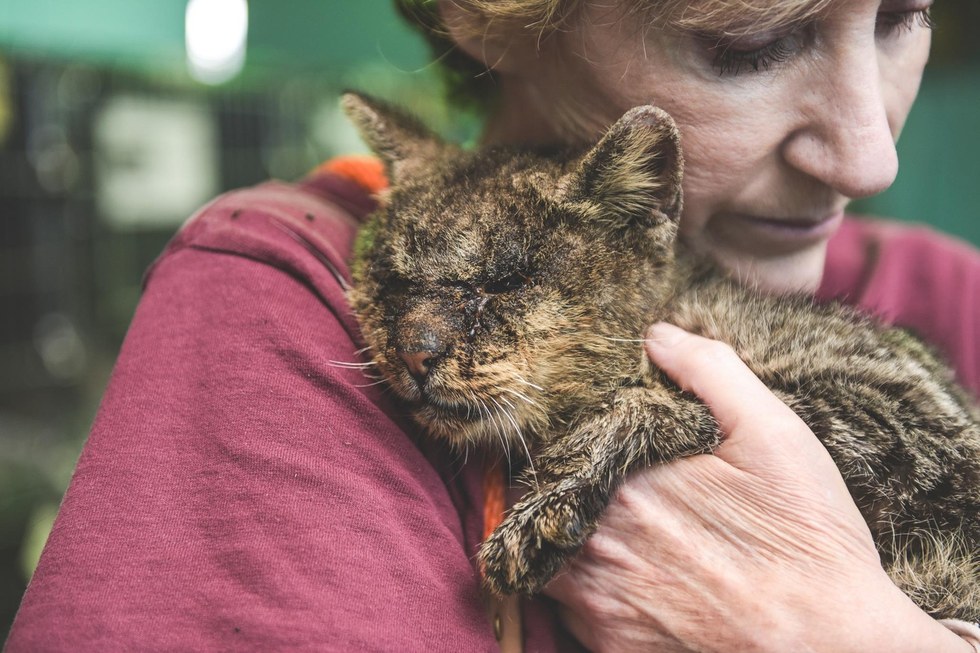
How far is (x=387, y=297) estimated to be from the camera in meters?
1.62

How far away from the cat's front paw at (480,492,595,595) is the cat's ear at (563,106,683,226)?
1.98ft

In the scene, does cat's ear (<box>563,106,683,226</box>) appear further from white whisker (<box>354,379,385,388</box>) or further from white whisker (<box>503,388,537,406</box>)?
white whisker (<box>354,379,385,388</box>)

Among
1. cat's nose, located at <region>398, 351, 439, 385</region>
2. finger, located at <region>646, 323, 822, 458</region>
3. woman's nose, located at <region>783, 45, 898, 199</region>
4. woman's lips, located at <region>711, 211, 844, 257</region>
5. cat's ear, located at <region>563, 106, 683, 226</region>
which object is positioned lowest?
cat's nose, located at <region>398, 351, 439, 385</region>

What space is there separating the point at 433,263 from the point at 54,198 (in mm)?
3562

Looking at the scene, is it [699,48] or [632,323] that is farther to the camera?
[632,323]

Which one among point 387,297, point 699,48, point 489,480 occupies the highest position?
point 699,48

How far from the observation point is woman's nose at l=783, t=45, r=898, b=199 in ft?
4.94

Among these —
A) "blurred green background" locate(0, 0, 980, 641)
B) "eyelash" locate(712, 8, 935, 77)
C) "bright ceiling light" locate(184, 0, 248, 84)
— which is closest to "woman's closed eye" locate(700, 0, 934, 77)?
"eyelash" locate(712, 8, 935, 77)

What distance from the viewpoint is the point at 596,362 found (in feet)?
5.19

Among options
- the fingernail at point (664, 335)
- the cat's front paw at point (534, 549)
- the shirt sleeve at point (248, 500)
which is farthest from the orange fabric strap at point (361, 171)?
the cat's front paw at point (534, 549)

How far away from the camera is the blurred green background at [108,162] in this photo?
4.16 metres

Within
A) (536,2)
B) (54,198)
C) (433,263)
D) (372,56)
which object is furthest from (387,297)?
(372,56)

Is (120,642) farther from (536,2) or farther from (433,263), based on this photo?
(536,2)

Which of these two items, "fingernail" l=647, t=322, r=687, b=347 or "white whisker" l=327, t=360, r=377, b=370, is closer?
"white whisker" l=327, t=360, r=377, b=370
